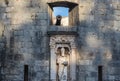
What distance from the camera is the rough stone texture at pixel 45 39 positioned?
12.8 meters

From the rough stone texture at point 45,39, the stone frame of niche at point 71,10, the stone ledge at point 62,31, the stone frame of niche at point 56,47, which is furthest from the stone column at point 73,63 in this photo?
the stone frame of niche at point 71,10

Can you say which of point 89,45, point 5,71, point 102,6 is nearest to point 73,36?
point 89,45

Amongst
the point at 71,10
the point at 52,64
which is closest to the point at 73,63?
the point at 52,64

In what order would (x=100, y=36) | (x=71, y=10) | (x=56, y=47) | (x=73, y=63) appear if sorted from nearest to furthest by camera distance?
(x=73, y=63) < (x=56, y=47) < (x=100, y=36) < (x=71, y=10)

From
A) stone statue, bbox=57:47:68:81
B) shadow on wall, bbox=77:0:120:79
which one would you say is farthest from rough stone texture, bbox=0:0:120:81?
stone statue, bbox=57:47:68:81

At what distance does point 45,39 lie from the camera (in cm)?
1298

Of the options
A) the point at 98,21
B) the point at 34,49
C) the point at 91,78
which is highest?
the point at 98,21

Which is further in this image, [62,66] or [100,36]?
[100,36]

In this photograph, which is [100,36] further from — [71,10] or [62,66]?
[62,66]

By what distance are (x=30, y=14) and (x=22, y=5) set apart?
1.33 ft

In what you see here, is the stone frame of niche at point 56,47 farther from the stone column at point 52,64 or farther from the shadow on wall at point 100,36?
the shadow on wall at point 100,36

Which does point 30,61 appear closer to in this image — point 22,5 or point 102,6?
point 22,5

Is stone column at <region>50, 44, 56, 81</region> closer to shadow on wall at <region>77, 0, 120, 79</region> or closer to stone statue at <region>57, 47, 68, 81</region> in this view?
stone statue at <region>57, 47, 68, 81</region>

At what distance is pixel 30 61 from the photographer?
12.9 m
